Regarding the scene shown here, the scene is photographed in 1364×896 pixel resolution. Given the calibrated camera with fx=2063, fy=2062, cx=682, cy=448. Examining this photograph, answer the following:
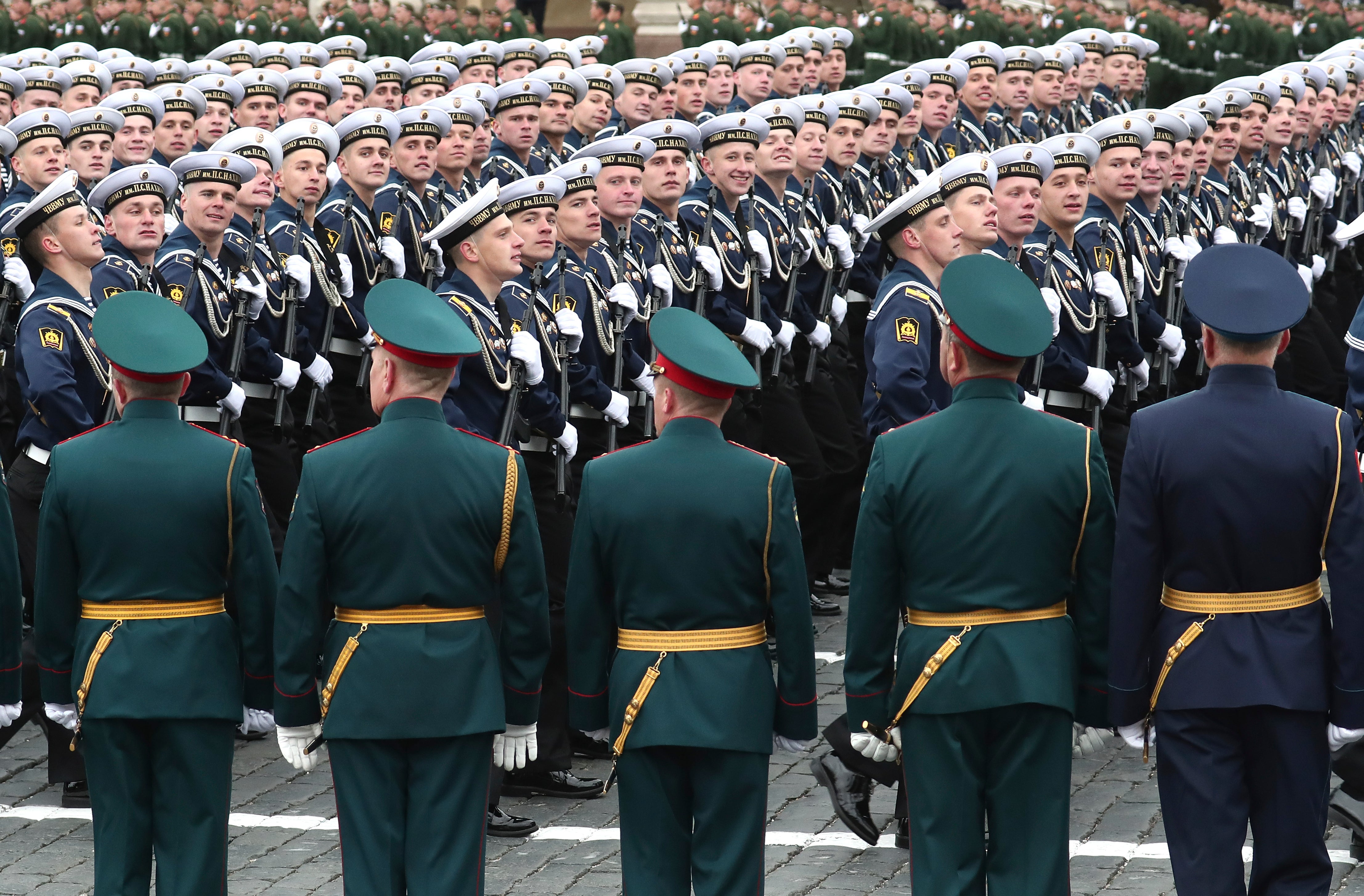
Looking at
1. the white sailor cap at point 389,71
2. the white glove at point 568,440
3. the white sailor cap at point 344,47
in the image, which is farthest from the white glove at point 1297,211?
the white sailor cap at point 344,47

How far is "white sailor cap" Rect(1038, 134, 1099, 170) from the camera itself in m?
8.62

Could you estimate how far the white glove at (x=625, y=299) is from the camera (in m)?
7.85

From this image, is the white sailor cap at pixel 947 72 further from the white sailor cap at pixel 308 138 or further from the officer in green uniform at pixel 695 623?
the officer in green uniform at pixel 695 623

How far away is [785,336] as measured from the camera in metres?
9.44

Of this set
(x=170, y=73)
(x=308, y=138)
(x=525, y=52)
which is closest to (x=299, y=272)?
(x=308, y=138)

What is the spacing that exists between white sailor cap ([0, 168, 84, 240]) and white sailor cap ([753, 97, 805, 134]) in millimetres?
3400

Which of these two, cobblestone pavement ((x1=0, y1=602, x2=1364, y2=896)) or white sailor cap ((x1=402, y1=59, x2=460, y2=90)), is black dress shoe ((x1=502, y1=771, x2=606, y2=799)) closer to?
cobblestone pavement ((x1=0, y1=602, x2=1364, y2=896))

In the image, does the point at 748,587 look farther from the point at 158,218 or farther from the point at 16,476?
the point at 158,218

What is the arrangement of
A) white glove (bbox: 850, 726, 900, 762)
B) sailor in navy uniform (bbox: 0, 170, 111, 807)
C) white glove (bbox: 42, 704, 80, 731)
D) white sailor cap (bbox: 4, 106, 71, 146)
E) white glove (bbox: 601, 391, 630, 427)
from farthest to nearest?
white sailor cap (bbox: 4, 106, 71, 146)
white glove (bbox: 601, 391, 630, 427)
sailor in navy uniform (bbox: 0, 170, 111, 807)
white glove (bbox: 42, 704, 80, 731)
white glove (bbox: 850, 726, 900, 762)

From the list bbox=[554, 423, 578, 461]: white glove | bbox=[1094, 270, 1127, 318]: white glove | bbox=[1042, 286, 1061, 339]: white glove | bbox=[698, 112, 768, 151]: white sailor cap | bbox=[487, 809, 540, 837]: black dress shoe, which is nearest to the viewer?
bbox=[487, 809, 540, 837]: black dress shoe

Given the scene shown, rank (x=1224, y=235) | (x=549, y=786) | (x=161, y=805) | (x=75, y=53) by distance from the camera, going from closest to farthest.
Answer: (x=161, y=805), (x=549, y=786), (x=1224, y=235), (x=75, y=53)

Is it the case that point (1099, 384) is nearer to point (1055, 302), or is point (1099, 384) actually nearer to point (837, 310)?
point (1055, 302)

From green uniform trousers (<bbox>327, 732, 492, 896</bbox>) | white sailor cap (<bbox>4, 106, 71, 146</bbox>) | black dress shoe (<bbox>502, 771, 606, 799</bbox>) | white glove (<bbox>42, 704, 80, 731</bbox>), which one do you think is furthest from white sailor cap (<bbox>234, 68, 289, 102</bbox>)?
green uniform trousers (<bbox>327, 732, 492, 896</bbox>)

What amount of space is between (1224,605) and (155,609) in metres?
2.62
